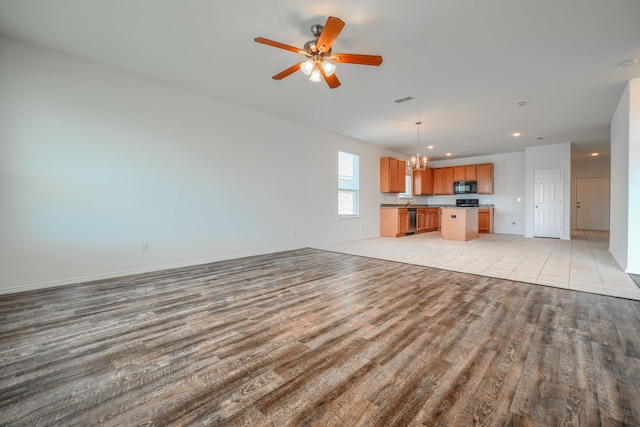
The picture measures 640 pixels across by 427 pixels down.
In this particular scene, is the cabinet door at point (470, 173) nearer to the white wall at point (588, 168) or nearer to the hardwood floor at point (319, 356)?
the white wall at point (588, 168)

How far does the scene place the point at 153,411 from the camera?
4.17ft

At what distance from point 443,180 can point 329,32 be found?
8.94 metres

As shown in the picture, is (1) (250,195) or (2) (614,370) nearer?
(2) (614,370)

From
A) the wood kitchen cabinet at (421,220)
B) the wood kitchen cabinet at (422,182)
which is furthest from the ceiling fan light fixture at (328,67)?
the wood kitchen cabinet at (422,182)

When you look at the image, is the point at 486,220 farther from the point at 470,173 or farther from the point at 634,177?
the point at 634,177

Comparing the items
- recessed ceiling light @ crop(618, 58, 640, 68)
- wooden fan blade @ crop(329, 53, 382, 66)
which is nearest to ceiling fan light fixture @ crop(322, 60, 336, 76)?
wooden fan blade @ crop(329, 53, 382, 66)

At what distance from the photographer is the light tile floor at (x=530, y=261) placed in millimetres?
3271

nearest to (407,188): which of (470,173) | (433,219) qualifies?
(433,219)

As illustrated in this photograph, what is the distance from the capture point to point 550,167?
7.62 m

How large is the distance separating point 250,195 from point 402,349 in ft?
12.9

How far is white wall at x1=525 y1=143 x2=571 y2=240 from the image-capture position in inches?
289

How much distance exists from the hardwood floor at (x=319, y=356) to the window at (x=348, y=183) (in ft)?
13.7

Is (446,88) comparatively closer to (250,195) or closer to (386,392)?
(250,195)

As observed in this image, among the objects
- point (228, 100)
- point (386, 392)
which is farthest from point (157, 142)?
point (386, 392)
